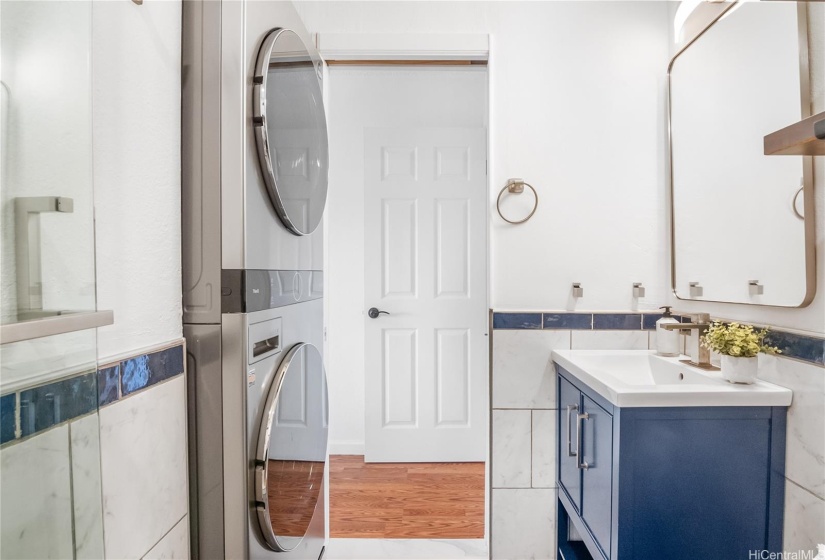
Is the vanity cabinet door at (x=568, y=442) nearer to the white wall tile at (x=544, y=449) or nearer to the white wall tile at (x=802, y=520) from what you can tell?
the white wall tile at (x=544, y=449)

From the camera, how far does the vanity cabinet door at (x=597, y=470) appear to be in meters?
1.24

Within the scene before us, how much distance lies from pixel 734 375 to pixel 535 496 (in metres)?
0.93

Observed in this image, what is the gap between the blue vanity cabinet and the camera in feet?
3.79

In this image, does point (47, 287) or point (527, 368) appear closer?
point (47, 287)

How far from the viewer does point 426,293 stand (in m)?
2.74

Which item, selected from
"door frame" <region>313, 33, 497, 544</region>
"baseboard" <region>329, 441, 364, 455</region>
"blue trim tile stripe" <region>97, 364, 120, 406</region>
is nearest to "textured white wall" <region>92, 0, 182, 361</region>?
"blue trim tile stripe" <region>97, 364, 120, 406</region>

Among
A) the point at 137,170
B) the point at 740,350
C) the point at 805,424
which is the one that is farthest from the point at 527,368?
the point at 137,170

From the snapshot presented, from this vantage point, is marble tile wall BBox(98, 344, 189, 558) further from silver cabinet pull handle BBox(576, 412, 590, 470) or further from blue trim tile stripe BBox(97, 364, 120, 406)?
silver cabinet pull handle BBox(576, 412, 590, 470)

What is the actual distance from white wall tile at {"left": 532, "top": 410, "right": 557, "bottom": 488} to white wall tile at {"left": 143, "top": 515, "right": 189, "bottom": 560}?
52.0 inches

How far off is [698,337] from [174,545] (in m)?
1.64

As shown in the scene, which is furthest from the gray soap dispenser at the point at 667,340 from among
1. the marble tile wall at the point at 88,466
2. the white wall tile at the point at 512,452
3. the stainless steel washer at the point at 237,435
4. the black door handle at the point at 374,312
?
the marble tile wall at the point at 88,466

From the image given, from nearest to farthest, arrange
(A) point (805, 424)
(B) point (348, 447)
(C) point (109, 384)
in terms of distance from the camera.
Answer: (C) point (109, 384), (A) point (805, 424), (B) point (348, 447)

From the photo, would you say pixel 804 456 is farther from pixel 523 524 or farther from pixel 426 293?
pixel 426 293

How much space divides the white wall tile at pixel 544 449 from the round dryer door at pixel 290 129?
3.98ft
